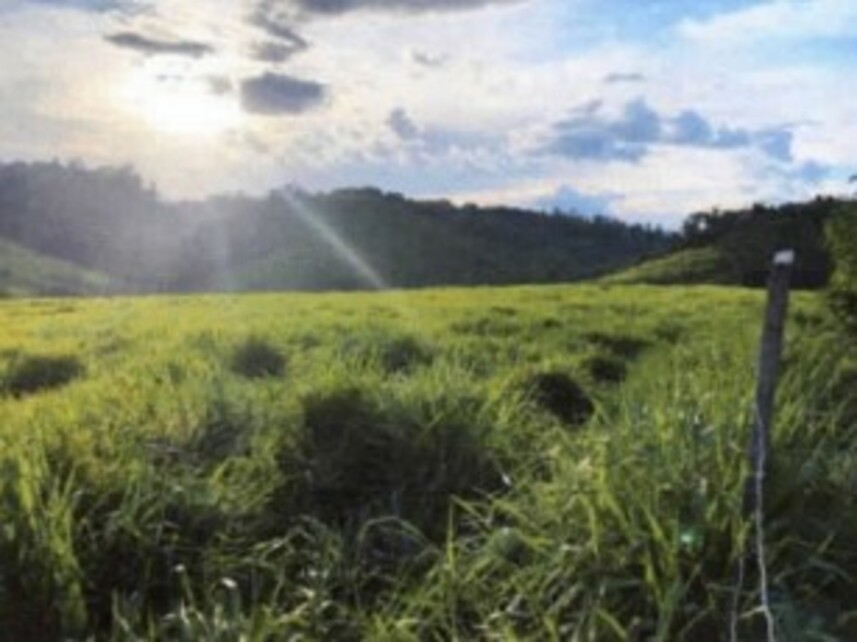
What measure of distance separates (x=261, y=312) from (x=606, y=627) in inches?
850

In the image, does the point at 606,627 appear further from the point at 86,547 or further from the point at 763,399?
the point at 86,547

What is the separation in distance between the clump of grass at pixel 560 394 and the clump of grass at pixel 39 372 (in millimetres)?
5330

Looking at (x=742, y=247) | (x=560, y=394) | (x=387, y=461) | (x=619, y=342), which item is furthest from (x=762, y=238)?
(x=387, y=461)

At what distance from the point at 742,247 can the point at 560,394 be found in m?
71.3

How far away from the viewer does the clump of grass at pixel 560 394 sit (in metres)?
14.4

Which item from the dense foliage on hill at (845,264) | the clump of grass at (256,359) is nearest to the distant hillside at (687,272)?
A: the dense foliage on hill at (845,264)

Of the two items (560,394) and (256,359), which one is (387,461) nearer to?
(560,394)

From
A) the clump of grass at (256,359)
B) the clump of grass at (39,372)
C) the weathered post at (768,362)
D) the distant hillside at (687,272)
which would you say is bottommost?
the distant hillside at (687,272)

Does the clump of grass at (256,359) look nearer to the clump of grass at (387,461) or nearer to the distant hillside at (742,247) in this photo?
the clump of grass at (387,461)

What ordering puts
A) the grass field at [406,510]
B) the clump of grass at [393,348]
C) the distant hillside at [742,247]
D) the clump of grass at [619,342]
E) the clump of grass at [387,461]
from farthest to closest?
1. the distant hillside at [742,247]
2. the clump of grass at [619,342]
3. the clump of grass at [393,348]
4. the clump of grass at [387,461]
5. the grass field at [406,510]

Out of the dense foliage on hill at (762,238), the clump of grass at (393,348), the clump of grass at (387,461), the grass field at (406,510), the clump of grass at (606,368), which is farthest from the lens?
the dense foliage on hill at (762,238)

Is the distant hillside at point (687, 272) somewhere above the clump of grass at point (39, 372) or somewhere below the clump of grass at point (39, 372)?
below

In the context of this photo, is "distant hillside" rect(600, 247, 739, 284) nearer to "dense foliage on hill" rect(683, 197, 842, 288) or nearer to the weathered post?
"dense foliage on hill" rect(683, 197, 842, 288)

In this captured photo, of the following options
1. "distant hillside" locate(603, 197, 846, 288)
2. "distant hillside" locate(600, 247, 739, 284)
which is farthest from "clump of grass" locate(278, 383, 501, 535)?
"distant hillside" locate(600, 247, 739, 284)
